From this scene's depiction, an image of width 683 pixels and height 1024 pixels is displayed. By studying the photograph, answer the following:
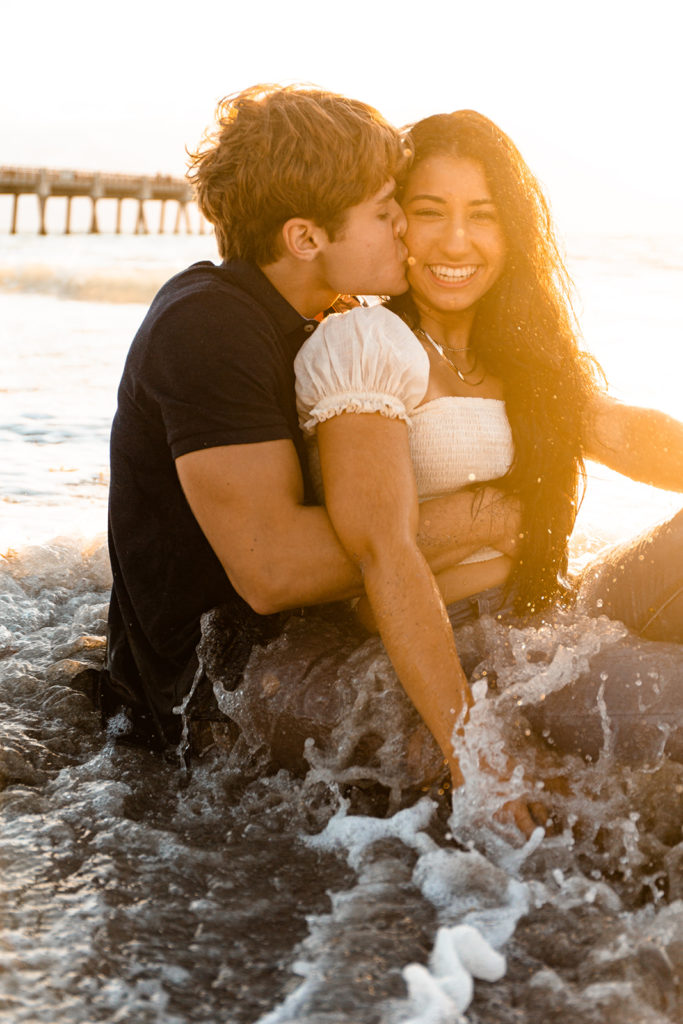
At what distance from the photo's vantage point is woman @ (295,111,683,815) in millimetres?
2764

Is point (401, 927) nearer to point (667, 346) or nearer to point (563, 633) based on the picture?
point (563, 633)

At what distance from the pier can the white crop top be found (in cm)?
4788

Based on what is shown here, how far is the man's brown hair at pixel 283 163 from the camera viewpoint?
3.01 meters

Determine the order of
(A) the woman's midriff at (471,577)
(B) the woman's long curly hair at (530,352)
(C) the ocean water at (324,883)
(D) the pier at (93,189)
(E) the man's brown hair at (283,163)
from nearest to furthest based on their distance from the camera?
(C) the ocean water at (324,883) → (E) the man's brown hair at (283,163) → (A) the woman's midriff at (471,577) → (B) the woman's long curly hair at (530,352) → (D) the pier at (93,189)

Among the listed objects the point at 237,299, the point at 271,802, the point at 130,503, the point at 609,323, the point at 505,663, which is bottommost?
the point at 609,323

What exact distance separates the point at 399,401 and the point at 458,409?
1.26 ft

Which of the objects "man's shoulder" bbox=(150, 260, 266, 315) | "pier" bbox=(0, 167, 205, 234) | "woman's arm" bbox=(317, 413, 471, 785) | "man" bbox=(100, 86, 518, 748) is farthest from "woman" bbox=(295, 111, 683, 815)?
"pier" bbox=(0, 167, 205, 234)

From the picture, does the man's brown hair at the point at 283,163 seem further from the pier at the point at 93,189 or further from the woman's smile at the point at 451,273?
the pier at the point at 93,189

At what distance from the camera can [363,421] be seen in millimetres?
2846

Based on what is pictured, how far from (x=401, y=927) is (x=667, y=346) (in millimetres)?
12719

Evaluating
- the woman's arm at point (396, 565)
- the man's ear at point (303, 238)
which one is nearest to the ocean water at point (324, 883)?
the woman's arm at point (396, 565)

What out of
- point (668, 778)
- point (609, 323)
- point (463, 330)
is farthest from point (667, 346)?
point (668, 778)

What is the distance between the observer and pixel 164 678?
10.8 ft

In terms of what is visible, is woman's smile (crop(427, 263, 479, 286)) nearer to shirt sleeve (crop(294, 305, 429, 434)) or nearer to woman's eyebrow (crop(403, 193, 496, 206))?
woman's eyebrow (crop(403, 193, 496, 206))
